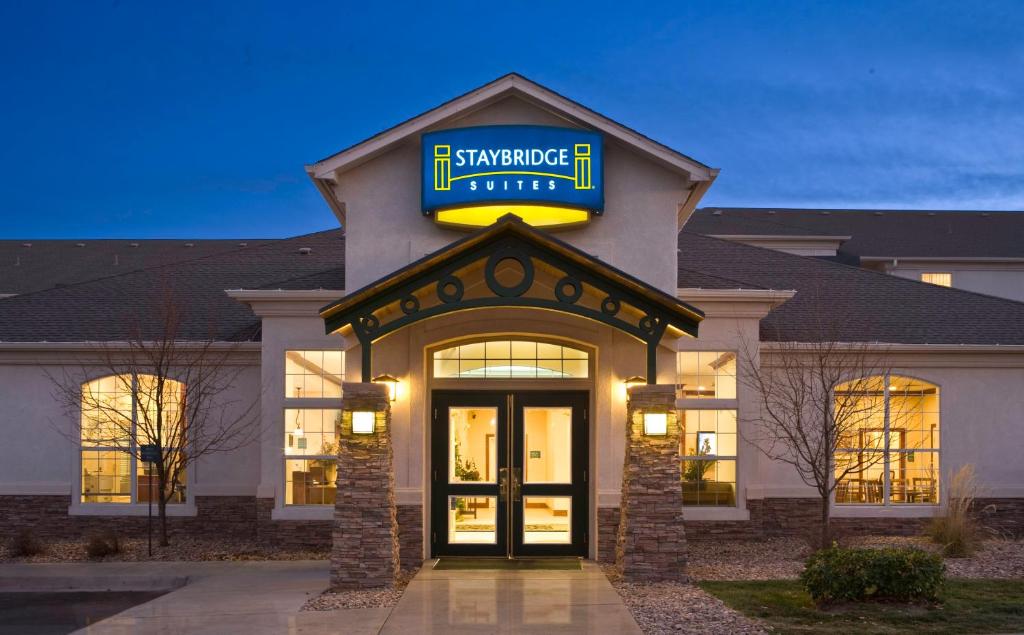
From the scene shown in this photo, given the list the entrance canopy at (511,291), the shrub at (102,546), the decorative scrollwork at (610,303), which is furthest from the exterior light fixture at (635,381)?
the shrub at (102,546)

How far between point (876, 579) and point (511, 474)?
220 inches

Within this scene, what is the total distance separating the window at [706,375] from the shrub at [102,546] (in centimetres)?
965

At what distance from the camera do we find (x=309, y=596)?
1261cm

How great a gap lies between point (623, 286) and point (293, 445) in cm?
671

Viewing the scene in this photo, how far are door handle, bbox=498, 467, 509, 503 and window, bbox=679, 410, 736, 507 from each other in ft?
11.7

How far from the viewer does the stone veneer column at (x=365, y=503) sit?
43.3 ft

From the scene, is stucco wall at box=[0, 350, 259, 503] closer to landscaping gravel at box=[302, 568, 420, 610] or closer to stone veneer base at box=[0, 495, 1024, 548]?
stone veneer base at box=[0, 495, 1024, 548]

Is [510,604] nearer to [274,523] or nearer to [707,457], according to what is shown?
[274,523]

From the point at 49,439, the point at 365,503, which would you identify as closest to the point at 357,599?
the point at 365,503

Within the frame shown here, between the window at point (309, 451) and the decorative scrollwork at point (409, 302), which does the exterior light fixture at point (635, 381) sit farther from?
the window at point (309, 451)

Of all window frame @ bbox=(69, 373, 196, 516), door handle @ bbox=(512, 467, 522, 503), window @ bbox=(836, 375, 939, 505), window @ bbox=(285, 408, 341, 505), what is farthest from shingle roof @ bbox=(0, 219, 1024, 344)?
door handle @ bbox=(512, 467, 522, 503)

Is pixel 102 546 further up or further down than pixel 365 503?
further down

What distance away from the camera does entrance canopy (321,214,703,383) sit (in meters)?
13.2

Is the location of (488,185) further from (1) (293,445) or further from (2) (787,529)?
(2) (787,529)
